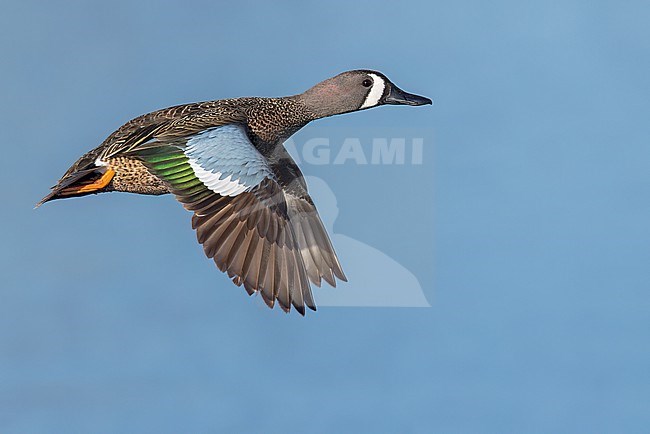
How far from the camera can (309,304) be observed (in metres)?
5.55

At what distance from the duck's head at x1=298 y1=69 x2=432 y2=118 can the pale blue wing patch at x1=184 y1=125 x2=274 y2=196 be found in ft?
2.85

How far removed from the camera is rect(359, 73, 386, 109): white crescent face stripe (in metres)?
6.62

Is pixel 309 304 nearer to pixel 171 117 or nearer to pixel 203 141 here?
pixel 203 141

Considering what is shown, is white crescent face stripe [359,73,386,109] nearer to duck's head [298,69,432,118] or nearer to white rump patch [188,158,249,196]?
duck's head [298,69,432,118]

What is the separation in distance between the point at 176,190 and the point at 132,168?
59 cm

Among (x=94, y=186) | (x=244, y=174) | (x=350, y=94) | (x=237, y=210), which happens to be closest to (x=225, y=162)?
(x=244, y=174)

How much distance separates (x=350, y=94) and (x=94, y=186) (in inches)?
64.7

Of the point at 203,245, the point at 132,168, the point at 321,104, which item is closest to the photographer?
the point at 203,245

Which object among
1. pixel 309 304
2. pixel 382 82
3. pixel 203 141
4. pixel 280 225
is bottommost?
pixel 309 304

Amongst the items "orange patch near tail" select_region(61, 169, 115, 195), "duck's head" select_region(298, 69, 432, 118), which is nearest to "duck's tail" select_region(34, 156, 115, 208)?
"orange patch near tail" select_region(61, 169, 115, 195)

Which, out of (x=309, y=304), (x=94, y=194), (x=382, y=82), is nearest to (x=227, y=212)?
(x=309, y=304)

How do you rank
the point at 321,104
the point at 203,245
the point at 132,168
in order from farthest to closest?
the point at 321,104, the point at 132,168, the point at 203,245

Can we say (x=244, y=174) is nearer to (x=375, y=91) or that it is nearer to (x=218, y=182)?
(x=218, y=182)

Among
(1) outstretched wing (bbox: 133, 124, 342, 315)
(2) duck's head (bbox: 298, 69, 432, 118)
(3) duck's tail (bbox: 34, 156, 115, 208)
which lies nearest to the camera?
(1) outstretched wing (bbox: 133, 124, 342, 315)
